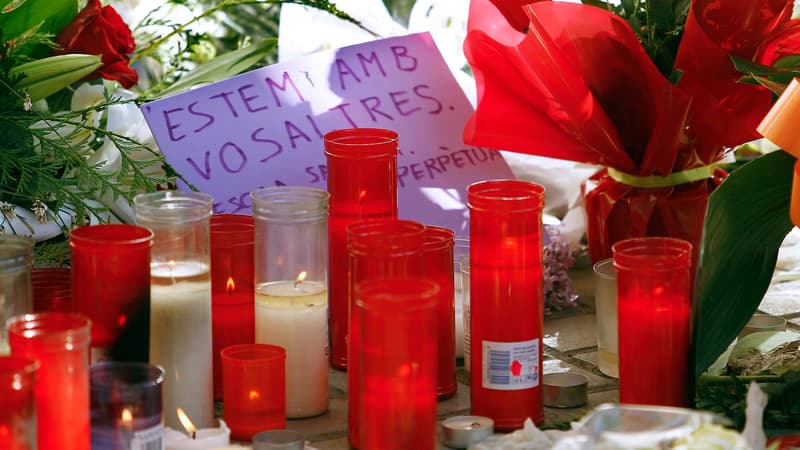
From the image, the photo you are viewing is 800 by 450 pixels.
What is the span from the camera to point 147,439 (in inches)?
37.3

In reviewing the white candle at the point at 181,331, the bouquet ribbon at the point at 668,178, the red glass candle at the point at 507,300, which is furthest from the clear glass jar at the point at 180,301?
the bouquet ribbon at the point at 668,178

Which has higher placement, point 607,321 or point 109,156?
point 109,156

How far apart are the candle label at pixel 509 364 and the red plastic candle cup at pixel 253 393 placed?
0.17 meters

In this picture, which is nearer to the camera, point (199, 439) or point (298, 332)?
point (199, 439)

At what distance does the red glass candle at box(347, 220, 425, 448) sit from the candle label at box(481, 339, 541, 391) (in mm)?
97

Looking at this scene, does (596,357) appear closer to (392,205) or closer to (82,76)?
(392,205)

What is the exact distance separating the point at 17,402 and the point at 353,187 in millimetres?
410

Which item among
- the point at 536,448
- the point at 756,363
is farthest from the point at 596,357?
the point at 536,448

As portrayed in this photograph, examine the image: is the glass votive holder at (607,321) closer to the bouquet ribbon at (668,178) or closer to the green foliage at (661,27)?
the bouquet ribbon at (668,178)

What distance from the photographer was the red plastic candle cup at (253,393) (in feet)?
3.51

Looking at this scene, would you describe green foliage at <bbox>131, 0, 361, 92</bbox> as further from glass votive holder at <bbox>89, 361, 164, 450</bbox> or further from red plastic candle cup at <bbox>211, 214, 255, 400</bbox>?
glass votive holder at <bbox>89, 361, 164, 450</bbox>

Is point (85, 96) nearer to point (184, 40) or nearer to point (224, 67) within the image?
point (224, 67)

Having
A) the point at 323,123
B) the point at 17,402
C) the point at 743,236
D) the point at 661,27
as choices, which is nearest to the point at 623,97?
the point at 661,27

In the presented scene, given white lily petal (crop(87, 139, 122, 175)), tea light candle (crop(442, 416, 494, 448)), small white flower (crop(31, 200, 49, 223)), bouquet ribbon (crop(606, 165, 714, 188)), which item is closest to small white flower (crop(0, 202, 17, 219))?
small white flower (crop(31, 200, 49, 223))
